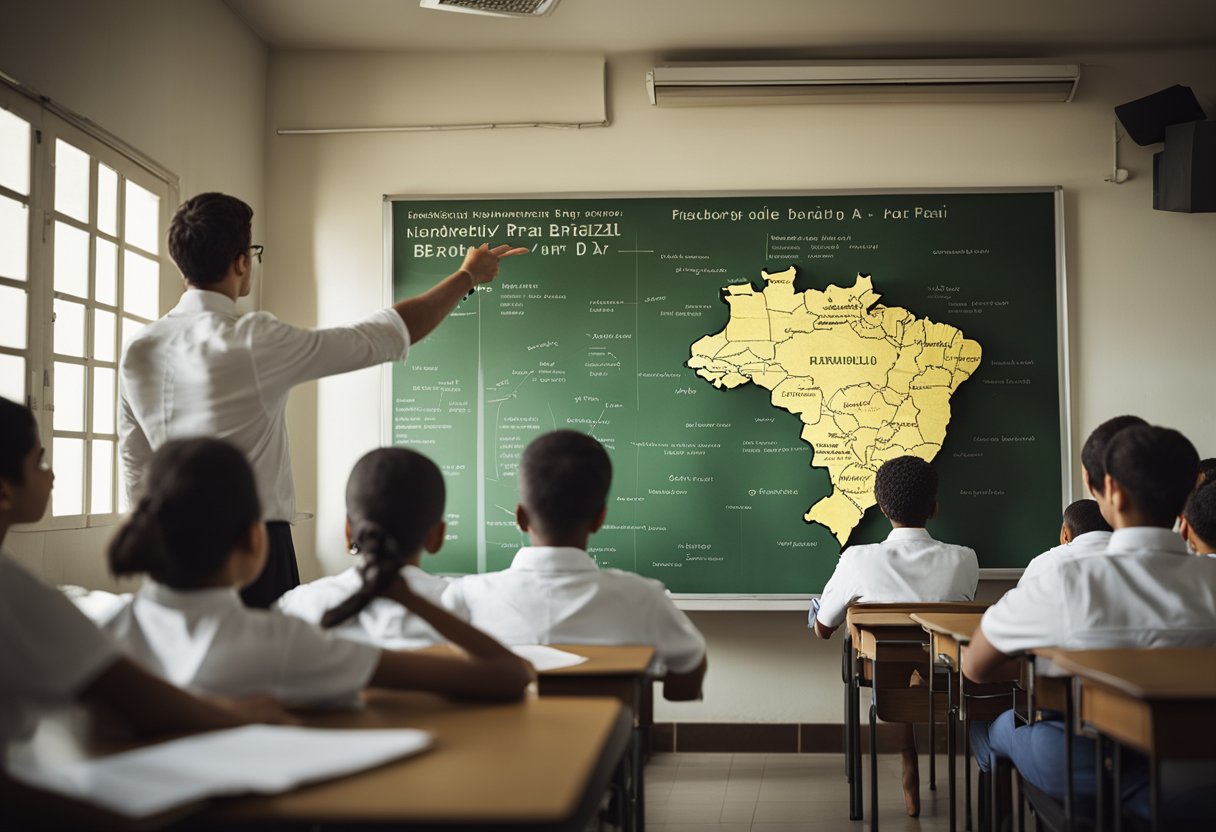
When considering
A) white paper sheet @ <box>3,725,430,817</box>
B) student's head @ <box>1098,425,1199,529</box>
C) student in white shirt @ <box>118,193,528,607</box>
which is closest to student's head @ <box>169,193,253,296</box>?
student in white shirt @ <box>118,193,528,607</box>

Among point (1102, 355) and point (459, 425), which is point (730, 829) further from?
point (1102, 355)

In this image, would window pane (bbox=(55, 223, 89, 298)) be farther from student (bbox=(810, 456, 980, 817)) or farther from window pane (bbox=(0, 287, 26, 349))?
student (bbox=(810, 456, 980, 817))

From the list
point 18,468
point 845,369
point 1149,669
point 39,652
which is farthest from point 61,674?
point 845,369

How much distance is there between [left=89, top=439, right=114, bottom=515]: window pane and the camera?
3406 millimetres

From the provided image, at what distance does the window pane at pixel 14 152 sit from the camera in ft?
9.52

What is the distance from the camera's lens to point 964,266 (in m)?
4.59

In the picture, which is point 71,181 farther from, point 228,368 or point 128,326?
point 228,368

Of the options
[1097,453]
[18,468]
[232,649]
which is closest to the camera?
[232,649]

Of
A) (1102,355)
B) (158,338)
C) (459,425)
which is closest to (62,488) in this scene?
(158,338)

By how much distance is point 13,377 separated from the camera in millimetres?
2945

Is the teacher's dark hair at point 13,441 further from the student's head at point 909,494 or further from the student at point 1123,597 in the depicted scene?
the student's head at point 909,494

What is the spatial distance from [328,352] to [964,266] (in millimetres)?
2933

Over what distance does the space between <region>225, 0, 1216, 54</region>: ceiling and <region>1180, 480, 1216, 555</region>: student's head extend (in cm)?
223

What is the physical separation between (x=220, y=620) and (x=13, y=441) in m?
0.46
